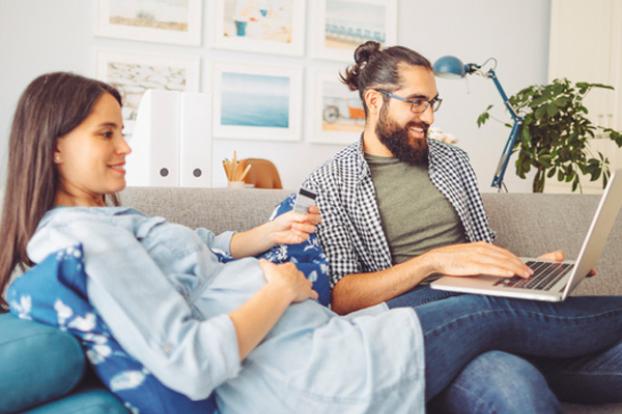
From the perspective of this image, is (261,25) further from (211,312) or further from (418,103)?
(211,312)

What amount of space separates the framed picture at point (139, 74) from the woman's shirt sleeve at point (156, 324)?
2716 millimetres

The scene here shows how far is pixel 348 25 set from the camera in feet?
13.1

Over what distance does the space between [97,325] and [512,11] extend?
4.20 metres

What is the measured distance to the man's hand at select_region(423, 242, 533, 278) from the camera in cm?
132

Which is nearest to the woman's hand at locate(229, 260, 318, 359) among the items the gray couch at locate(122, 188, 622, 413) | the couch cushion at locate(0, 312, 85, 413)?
the couch cushion at locate(0, 312, 85, 413)

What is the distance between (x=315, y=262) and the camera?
1.43 meters

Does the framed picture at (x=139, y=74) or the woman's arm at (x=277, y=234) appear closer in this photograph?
the woman's arm at (x=277, y=234)

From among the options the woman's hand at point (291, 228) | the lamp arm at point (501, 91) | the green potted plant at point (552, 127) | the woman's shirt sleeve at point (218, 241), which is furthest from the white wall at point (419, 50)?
the woman's hand at point (291, 228)

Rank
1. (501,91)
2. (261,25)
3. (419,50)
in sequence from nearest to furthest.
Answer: (501,91), (261,25), (419,50)

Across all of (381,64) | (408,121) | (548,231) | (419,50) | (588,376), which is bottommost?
(588,376)

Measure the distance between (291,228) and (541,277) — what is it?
555 millimetres

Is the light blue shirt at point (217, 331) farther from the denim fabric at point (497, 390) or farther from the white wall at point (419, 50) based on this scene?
the white wall at point (419, 50)

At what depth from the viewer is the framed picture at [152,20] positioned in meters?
3.46

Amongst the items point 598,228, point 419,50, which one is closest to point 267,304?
point 598,228
